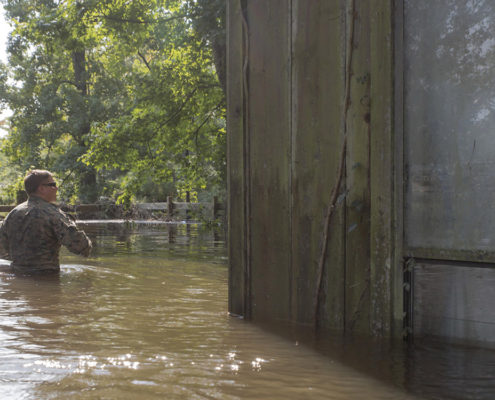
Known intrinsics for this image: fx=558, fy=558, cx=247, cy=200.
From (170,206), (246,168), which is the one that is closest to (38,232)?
(246,168)

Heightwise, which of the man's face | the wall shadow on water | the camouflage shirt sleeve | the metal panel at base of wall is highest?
the man's face

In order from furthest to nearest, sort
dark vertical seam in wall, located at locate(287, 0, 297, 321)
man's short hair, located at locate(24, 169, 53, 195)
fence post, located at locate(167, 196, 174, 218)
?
fence post, located at locate(167, 196, 174, 218) → man's short hair, located at locate(24, 169, 53, 195) → dark vertical seam in wall, located at locate(287, 0, 297, 321)

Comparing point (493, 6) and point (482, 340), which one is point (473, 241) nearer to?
point (482, 340)

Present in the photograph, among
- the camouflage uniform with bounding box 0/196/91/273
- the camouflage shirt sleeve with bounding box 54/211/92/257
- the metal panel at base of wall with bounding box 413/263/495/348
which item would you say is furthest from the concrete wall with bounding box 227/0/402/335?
the camouflage uniform with bounding box 0/196/91/273

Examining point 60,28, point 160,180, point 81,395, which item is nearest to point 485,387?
point 81,395

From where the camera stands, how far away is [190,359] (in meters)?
3.40

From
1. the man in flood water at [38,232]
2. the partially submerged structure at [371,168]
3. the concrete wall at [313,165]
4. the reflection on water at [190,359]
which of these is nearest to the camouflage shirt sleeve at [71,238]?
the man in flood water at [38,232]

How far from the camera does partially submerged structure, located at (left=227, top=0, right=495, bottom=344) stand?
354cm

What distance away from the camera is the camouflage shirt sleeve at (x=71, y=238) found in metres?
6.39

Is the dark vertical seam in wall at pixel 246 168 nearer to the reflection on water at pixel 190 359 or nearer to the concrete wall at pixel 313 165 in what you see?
the concrete wall at pixel 313 165

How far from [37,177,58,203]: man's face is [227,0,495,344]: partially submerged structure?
2937 millimetres

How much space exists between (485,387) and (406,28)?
234 centimetres

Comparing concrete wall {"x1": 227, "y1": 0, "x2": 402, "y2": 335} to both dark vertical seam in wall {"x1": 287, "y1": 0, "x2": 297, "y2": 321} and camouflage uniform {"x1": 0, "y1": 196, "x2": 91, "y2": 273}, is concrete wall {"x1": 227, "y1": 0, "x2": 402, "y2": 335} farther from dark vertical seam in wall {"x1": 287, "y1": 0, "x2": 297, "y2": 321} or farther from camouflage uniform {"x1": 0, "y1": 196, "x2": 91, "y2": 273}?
camouflage uniform {"x1": 0, "y1": 196, "x2": 91, "y2": 273}

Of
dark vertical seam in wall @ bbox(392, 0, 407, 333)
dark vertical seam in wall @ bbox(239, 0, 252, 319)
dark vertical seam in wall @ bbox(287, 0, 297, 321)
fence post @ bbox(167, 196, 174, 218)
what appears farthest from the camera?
fence post @ bbox(167, 196, 174, 218)
